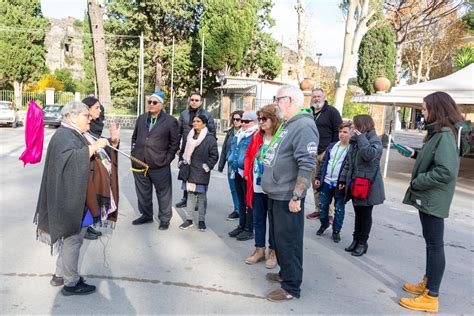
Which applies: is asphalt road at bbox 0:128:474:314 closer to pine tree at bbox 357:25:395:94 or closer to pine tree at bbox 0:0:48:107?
pine tree at bbox 357:25:395:94

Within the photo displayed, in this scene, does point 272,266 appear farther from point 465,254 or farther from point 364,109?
point 364,109

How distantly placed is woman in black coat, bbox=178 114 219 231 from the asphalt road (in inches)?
17.7

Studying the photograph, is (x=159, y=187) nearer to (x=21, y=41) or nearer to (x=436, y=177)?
(x=436, y=177)

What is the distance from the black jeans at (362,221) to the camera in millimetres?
4762

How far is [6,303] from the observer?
132 inches

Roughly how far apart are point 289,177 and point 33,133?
226 cm

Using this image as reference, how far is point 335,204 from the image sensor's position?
5227mm

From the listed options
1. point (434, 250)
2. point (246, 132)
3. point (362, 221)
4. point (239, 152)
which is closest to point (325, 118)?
point (246, 132)

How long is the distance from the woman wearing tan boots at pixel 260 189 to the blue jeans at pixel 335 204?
1172 mm

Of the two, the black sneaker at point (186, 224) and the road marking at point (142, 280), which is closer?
the road marking at point (142, 280)

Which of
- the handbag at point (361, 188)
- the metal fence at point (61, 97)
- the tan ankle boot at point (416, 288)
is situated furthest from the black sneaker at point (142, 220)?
the metal fence at point (61, 97)

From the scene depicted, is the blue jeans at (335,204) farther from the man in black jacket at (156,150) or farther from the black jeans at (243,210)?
the man in black jacket at (156,150)

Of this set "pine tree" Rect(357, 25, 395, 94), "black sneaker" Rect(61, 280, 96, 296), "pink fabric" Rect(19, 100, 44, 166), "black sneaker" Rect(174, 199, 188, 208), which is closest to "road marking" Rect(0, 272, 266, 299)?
"black sneaker" Rect(61, 280, 96, 296)

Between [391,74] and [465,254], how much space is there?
31.9 meters
